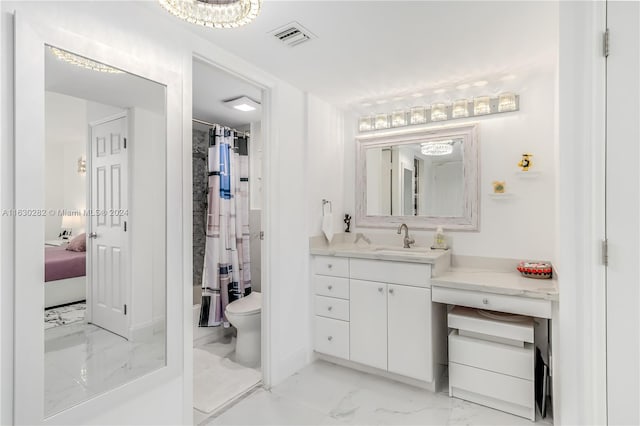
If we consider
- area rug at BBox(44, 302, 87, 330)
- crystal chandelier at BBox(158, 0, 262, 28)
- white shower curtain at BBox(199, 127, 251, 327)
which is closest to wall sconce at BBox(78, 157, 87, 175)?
area rug at BBox(44, 302, 87, 330)

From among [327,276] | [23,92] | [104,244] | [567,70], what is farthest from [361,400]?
[23,92]

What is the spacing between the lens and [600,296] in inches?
47.4

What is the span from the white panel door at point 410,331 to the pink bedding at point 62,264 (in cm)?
190

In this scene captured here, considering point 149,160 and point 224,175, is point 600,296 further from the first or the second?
point 224,175

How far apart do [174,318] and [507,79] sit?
2.80m

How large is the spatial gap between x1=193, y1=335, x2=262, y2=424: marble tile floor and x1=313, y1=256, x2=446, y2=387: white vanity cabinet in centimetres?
64

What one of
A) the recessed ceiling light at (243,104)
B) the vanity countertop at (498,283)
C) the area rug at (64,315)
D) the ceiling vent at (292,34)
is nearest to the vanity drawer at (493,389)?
the vanity countertop at (498,283)

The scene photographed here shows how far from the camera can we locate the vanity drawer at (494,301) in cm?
195

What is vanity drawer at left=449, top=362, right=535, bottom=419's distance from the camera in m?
2.02

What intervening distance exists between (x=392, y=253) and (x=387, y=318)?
484 millimetres

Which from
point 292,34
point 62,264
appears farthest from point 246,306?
point 292,34

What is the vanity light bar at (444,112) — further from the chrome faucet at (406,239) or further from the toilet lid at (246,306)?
the toilet lid at (246,306)

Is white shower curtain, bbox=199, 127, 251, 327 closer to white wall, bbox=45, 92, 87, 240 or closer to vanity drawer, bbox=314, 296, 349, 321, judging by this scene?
vanity drawer, bbox=314, 296, 349, 321

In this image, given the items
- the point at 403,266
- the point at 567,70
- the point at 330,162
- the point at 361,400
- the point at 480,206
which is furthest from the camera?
the point at 330,162
